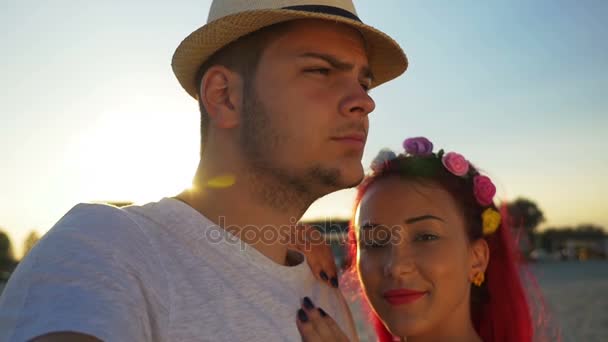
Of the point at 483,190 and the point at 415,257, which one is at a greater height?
the point at 483,190

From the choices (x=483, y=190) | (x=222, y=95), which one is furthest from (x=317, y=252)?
(x=483, y=190)

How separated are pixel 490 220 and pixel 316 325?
1.79 metres

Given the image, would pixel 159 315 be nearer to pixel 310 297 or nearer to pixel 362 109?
pixel 310 297

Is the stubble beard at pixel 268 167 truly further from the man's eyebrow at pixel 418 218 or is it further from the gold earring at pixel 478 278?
the gold earring at pixel 478 278

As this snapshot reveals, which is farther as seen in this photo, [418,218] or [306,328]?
[418,218]

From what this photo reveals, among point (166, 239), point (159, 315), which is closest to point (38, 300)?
point (159, 315)

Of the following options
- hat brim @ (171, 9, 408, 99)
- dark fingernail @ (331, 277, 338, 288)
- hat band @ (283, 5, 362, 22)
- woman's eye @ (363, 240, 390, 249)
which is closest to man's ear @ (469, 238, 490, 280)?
woman's eye @ (363, 240, 390, 249)

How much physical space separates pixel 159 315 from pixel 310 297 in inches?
31.7

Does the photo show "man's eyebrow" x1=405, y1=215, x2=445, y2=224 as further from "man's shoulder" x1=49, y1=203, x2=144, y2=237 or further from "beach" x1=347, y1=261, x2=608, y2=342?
"beach" x1=347, y1=261, x2=608, y2=342

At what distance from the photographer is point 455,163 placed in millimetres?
3541

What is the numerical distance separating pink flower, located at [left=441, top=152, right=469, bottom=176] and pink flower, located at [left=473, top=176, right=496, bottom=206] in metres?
0.10

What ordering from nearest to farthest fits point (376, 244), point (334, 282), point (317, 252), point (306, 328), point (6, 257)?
1. point (306, 328)
2. point (334, 282)
3. point (317, 252)
4. point (376, 244)
5. point (6, 257)

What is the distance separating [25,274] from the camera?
164 centimetres

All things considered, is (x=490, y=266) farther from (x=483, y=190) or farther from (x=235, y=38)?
(x=235, y=38)
